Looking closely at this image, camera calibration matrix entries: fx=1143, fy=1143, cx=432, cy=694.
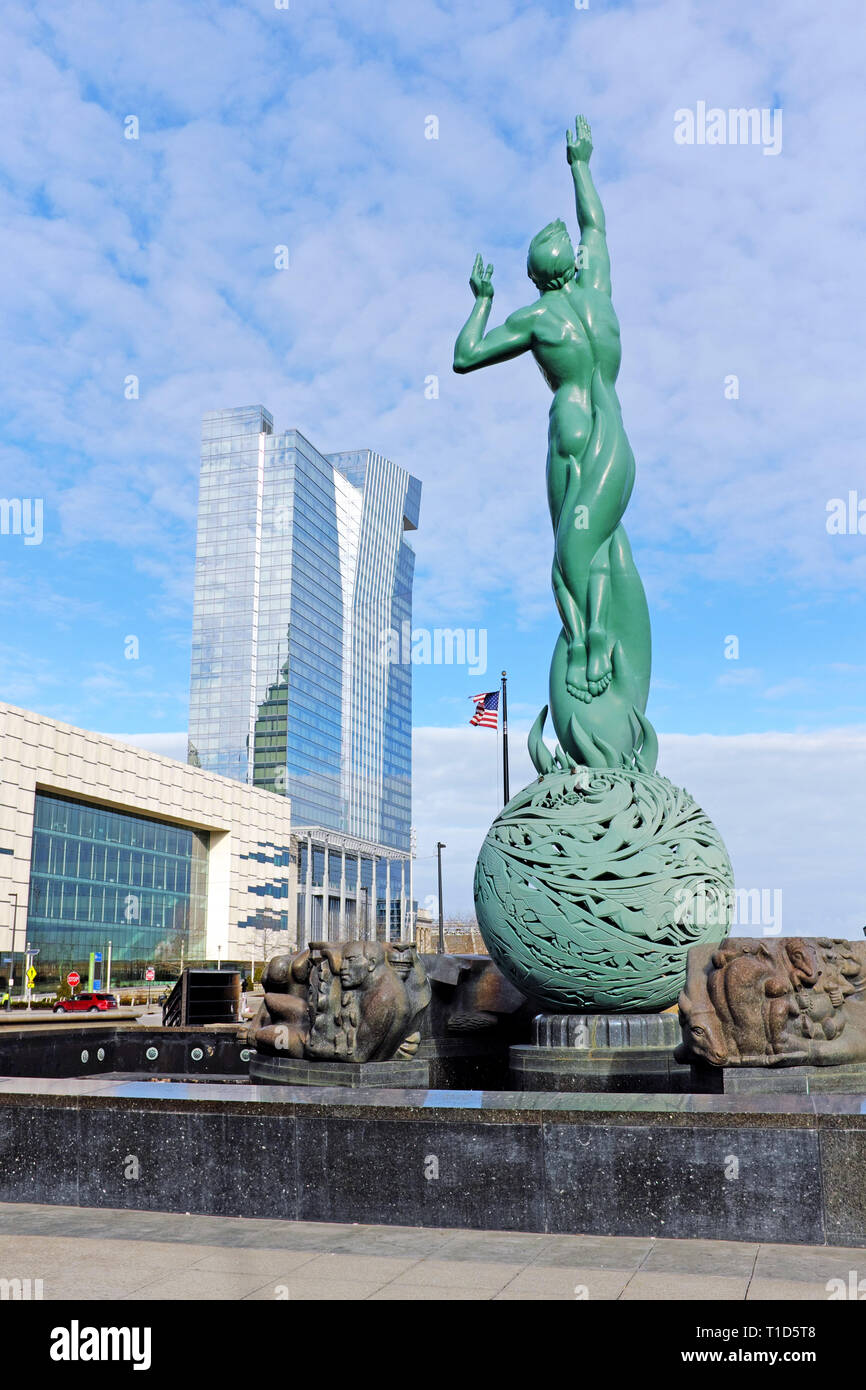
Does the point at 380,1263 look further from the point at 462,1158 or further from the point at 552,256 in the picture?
the point at 552,256

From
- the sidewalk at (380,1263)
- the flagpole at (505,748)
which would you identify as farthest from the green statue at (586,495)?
the flagpole at (505,748)

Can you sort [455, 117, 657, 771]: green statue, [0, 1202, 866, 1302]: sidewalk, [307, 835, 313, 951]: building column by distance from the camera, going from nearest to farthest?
[0, 1202, 866, 1302]: sidewalk
[455, 117, 657, 771]: green statue
[307, 835, 313, 951]: building column

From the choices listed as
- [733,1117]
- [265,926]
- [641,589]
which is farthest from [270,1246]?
[265,926]

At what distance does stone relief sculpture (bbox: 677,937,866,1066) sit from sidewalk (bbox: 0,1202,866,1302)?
241 centimetres

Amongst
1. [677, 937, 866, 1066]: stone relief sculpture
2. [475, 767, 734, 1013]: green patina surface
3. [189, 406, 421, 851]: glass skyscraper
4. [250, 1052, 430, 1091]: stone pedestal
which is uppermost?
[189, 406, 421, 851]: glass skyscraper

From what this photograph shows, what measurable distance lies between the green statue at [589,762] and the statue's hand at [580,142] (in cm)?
2

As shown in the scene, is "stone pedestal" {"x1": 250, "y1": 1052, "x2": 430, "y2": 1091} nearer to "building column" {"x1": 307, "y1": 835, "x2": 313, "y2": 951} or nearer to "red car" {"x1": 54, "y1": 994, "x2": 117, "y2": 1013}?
"red car" {"x1": 54, "y1": 994, "x2": 117, "y2": 1013}

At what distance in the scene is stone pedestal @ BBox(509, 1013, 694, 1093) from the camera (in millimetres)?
7832

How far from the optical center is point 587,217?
10.4 metres

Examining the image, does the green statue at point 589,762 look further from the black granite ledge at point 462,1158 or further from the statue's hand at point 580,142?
the black granite ledge at point 462,1158

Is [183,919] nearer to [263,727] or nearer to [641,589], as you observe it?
[263,727]

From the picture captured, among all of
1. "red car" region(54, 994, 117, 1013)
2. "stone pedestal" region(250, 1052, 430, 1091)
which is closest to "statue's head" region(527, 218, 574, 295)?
"stone pedestal" region(250, 1052, 430, 1091)

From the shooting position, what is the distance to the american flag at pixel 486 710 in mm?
23672
